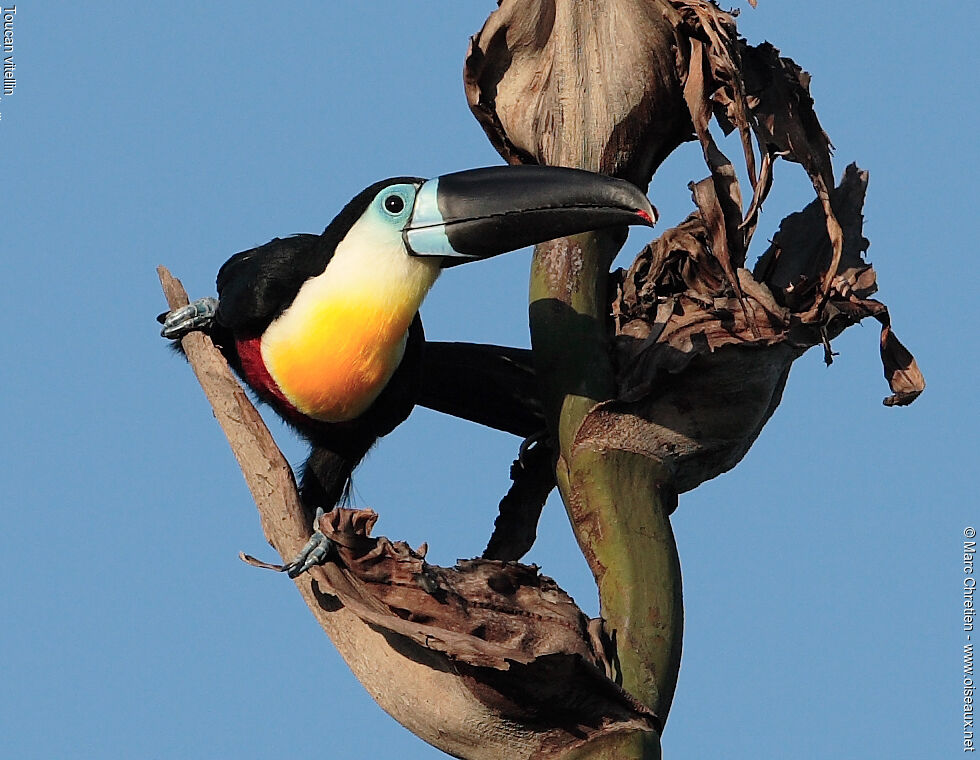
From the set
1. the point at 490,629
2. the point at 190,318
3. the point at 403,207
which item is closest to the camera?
the point at 490,629

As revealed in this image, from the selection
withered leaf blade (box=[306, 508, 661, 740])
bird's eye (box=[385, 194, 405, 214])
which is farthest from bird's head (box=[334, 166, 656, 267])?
withered leaf blade (box=[306, 508, 661, 740])

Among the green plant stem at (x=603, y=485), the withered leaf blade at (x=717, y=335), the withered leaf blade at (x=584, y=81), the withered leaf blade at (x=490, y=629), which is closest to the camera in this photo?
the withered leaf blade at (x=490, y=629)

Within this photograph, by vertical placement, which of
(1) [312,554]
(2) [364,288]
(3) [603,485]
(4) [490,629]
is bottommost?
(4) [490,629]

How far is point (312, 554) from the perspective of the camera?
4.08 m

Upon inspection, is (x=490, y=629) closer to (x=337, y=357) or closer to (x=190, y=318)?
(x=337, y=357)

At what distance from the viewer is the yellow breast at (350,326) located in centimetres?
420

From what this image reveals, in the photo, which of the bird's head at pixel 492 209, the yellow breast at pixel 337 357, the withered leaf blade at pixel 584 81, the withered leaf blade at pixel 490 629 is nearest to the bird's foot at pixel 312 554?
the withered leaf blade at pixel 490 629

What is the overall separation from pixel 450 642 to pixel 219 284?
1162 millimetres

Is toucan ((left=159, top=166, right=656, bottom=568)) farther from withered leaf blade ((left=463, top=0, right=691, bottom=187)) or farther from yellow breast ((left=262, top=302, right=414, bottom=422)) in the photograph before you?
withered leaf blade ((left=463, top=0, right=691, bottom=187))

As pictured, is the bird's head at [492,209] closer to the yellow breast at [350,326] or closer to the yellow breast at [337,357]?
the yellow breast at [350,326]

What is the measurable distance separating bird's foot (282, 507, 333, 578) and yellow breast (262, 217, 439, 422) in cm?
35

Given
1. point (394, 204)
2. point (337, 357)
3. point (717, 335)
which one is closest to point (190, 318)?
point (337, 357)

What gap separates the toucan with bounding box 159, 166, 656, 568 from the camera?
4.09 meters

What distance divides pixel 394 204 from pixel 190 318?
635 mm
